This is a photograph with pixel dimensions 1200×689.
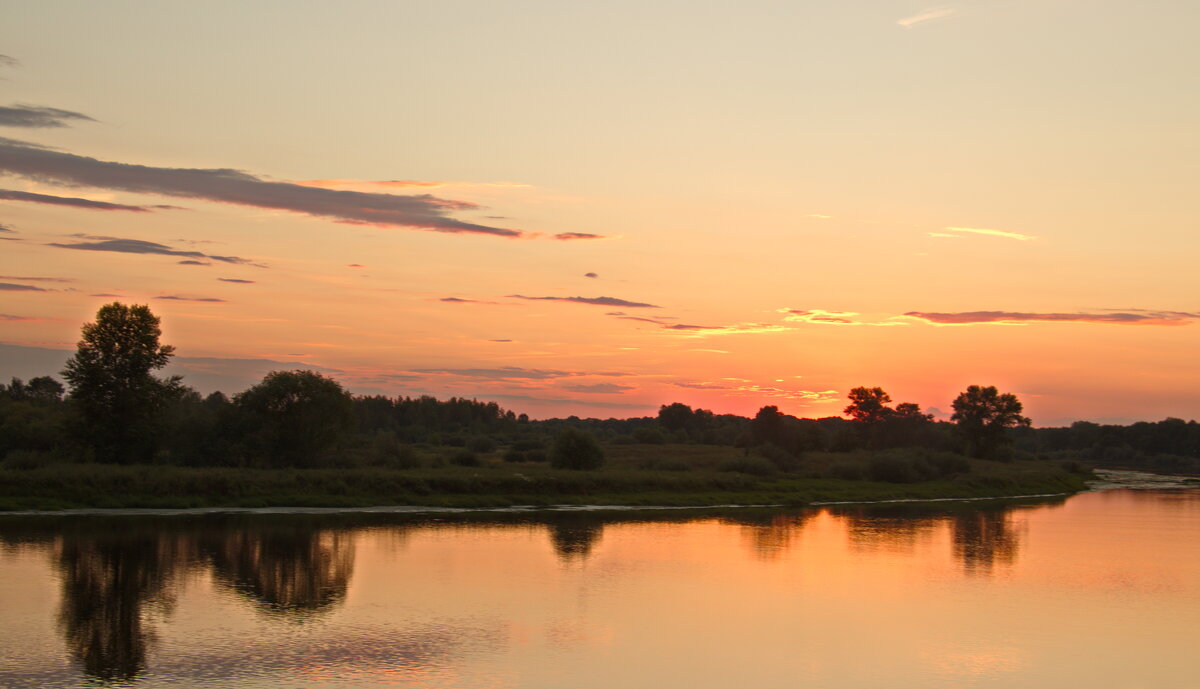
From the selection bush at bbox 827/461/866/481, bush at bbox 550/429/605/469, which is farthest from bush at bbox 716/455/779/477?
bush at bbox 550/429/605/469

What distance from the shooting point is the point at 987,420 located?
341 ft

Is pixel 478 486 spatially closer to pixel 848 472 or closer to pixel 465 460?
pixel 465 460

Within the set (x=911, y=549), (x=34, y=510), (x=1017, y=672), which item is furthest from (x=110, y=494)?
(x=1017, y=672)

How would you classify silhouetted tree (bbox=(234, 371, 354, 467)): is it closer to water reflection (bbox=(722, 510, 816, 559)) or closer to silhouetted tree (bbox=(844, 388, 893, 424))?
water reflection (bbox=(722, 510, 816, 559))

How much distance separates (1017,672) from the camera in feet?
55.2

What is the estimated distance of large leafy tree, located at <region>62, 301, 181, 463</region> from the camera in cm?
4644

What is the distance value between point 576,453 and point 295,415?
17688 mm

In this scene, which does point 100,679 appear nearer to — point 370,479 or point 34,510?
point 34,510

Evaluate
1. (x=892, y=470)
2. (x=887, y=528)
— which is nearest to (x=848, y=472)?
(x=892, y=470)

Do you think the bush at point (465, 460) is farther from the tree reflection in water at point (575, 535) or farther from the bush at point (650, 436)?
the bush at point (650, 436)

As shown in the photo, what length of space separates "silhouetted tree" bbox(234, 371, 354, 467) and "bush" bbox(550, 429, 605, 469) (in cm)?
1389

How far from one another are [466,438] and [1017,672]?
96.2 metres

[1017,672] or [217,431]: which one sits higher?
[217,431]

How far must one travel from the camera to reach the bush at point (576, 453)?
60.2 meters
